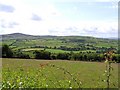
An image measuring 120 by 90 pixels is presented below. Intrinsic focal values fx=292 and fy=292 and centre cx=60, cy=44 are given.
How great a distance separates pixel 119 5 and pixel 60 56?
26.6m

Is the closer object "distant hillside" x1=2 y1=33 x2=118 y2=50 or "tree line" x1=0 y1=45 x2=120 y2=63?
"tree line" x1=0 y1=45 x2=120 y2=63

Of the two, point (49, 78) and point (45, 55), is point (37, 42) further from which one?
point (49, 78)

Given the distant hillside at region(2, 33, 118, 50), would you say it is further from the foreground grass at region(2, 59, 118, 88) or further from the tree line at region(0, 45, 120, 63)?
the foreground grass at region(2, 59, 118, 88)

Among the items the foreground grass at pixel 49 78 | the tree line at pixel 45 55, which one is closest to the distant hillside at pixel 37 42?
the tree line at pixel 45 55

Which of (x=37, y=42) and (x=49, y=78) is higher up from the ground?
(x=37, y=42)

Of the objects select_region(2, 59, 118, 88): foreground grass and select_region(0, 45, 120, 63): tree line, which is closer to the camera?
select_region(2, 59, 118, 88): foreground grass

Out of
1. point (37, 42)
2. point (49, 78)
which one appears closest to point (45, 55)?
point (49, 78)

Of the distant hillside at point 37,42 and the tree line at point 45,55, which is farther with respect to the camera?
the distant hillside at point 37,42

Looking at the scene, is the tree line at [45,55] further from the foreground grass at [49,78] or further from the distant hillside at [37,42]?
the foreground grass at [49,78]

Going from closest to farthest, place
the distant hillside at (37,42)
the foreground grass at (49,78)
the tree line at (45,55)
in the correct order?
the foreground grass at (49,78) < the tree line at (45,55) < the distant hillside at (37,42)

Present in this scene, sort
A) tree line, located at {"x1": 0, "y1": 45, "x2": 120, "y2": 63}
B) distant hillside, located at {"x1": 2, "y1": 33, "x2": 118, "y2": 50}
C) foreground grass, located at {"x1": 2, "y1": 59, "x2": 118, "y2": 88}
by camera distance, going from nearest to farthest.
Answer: foreground grass, located at {"x1": 2, "y1": 59, "x2": 118, "y2": 88} < tree line, located at {"x1": 0, "y1": 45, "x2": 120, "y2": 63} < distant hillside, located at {"x1": 2, "y1": 33, "x2": 118, "y2": 50}

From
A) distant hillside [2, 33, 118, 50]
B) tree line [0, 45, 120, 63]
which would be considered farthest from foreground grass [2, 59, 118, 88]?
tree line [0, 45, 120, 63]

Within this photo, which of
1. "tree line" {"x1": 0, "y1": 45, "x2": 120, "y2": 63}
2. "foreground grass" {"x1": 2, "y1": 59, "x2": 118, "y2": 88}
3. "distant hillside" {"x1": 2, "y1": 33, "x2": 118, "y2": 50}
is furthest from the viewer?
"distant hillside" {"x1": 2, "y1": 33, "x2": 118, "y2": 50}

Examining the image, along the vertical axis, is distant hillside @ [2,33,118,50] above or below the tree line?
above
